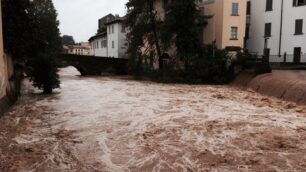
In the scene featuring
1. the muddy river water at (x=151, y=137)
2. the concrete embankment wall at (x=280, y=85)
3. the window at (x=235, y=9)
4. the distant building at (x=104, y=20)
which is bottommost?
the muddy river water at (x=151, y=137)

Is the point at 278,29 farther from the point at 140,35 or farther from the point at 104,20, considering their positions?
the point at 104,20

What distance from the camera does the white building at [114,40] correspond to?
59.0m

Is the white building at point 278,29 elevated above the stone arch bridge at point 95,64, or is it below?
above

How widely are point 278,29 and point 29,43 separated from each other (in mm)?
28369

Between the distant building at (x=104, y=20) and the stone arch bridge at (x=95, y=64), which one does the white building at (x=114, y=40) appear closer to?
the distant building at (x=104, y=20)

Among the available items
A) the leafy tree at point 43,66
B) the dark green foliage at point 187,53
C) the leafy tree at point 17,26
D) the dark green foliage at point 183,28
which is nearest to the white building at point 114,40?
the dark green foliage at point 187,53

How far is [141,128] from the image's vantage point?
41.6 ft

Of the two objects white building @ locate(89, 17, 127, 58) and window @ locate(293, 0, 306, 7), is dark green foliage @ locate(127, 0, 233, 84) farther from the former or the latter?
white building @ locate(89, 17, 127, 58)

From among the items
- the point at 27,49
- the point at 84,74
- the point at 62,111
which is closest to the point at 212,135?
the point at 62,111

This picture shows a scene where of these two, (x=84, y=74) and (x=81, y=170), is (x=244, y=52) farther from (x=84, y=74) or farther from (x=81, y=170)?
(x=81, y=170)

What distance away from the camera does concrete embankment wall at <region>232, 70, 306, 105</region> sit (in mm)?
19234

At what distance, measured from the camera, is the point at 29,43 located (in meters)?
19.0

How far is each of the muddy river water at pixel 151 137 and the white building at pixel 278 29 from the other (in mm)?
19728

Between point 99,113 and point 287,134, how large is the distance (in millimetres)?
7925
